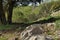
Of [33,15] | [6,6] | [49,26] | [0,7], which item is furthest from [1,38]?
[33,15]

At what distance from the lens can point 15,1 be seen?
15703 mm

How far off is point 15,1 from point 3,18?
1419 millimetres

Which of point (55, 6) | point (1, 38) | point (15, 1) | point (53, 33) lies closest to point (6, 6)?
point (15, 1)

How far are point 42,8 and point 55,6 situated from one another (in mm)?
2666

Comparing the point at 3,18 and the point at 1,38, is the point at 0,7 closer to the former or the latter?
the point at 3,18

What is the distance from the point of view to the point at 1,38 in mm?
10219

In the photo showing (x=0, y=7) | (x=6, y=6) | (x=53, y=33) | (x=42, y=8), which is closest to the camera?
(x=53, y=33)

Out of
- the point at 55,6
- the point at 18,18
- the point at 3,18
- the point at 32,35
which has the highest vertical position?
the point at 32,35

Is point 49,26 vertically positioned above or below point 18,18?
above

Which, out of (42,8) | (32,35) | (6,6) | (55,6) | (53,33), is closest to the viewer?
(32,35)

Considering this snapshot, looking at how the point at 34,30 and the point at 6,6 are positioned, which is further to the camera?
the point at 6,6

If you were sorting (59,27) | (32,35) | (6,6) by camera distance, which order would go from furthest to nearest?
1. (6,6)
2. (59,27)
3. (32,35)

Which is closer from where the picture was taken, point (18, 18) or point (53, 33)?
point (53, 33)

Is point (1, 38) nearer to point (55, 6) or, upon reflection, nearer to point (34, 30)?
point (34, 30)
